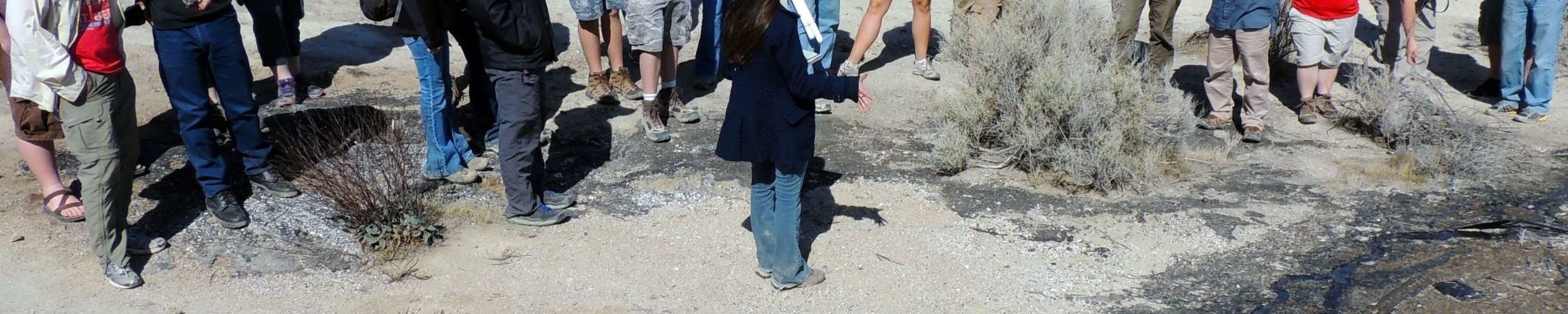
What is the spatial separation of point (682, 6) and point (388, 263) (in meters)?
2.53

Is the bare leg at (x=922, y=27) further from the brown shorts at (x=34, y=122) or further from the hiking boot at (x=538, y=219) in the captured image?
the brown shorts at (x=34, y=122)

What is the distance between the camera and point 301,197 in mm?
5203

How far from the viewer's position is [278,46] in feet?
21.4

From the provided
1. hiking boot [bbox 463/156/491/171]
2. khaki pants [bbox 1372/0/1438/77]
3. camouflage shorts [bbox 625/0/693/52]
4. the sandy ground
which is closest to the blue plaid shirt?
the sandy ground

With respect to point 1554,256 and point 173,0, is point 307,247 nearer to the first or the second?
point 173,0

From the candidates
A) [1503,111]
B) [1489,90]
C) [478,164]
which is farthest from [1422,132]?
[478,164]

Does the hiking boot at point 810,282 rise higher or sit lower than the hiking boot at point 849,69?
higher

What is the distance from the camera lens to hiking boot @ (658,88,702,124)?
652cm

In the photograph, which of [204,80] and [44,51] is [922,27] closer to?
[204,80]

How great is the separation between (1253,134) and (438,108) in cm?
418

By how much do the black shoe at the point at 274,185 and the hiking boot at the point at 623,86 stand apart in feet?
7.05

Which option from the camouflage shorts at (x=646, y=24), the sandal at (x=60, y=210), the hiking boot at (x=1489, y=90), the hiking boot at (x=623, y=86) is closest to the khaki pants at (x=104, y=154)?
the sandal at (x=60, y=210)

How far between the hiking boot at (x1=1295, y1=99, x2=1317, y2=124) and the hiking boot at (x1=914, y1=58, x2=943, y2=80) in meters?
2.12

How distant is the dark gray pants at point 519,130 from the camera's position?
15.9 feet
